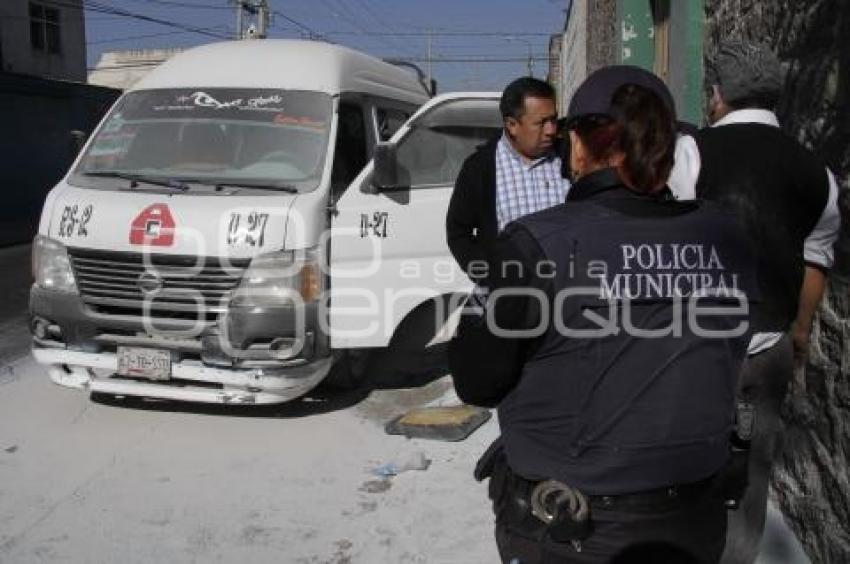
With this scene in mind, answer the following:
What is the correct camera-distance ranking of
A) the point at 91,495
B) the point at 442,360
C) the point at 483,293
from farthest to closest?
the point at 442,360 < the point at 91,495 < the point at 483,293

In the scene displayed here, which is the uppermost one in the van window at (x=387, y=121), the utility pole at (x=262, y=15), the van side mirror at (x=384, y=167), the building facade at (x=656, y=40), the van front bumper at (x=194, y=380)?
the utility pole at (x=262, y=15)

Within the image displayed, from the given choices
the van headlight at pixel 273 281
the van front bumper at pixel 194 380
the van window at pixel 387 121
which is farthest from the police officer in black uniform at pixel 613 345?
the van window at pixel 387 121

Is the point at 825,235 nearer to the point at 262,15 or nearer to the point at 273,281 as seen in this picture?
the point at 273,281

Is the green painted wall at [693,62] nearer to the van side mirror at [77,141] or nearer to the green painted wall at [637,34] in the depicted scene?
the green painted wall at [637,34]

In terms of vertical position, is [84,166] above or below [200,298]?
above

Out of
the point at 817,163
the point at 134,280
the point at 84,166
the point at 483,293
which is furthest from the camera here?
the point at 84,166

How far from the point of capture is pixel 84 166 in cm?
561

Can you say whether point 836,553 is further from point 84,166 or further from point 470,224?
point 84,166

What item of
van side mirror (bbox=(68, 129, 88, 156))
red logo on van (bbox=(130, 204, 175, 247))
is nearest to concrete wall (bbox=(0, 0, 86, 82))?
van side mirror (bbox=(68, 129, 88, 156))

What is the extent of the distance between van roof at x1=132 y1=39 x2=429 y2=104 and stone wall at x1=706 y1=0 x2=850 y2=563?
3094mm

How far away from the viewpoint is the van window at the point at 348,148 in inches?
216

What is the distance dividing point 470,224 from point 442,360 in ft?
9.61

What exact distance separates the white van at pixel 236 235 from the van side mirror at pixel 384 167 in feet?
0.06

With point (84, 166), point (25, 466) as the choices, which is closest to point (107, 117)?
point (84, 166)
